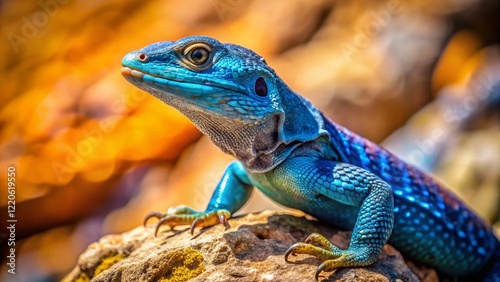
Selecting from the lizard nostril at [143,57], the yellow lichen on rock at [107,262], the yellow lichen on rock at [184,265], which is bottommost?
the yellow lichen on rock at [184,265]

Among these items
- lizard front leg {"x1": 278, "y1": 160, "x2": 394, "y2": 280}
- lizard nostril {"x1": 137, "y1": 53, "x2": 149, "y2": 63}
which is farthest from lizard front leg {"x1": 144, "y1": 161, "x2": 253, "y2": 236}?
lizard nostril {"x1": 137, "y1": 53, "x2": 149, "y2": 63}

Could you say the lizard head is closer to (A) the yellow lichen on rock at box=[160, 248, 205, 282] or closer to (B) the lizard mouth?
(B) the lizard mouth

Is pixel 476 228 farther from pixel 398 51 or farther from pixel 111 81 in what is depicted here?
pixel 111 81

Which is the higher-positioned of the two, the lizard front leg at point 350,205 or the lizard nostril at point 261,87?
the lizard nostril at point 261,87

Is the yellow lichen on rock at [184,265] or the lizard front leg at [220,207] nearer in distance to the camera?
the yellow lichen on rock at [184,265]

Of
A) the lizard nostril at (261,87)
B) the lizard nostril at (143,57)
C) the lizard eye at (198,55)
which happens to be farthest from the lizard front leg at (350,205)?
the lizard nostril at (143,57)

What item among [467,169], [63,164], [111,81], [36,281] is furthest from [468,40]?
[36,281]

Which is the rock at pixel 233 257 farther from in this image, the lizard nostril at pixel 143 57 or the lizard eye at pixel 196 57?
the lizard nostril at pixel 143 57
